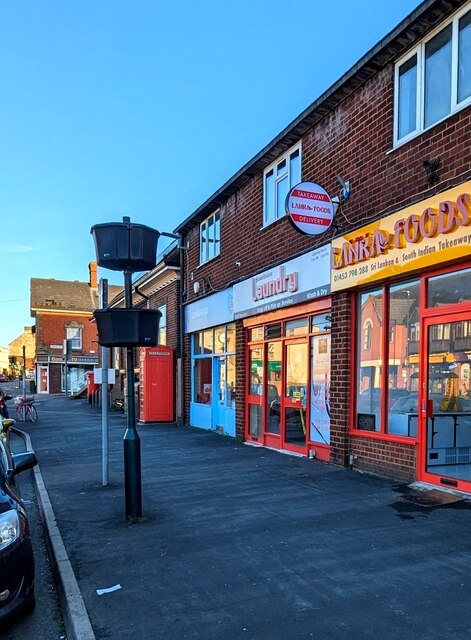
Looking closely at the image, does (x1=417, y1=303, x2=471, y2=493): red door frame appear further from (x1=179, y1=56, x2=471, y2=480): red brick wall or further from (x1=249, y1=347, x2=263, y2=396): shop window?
(x1=249, y1=347, x2=263, y2=396): shop window

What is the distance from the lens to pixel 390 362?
7719 mm

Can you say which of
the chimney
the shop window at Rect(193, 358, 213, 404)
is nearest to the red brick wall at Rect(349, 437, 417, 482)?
the shop window at Rect(193, 358, 213, 404)

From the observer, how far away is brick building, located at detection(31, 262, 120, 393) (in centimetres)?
4409

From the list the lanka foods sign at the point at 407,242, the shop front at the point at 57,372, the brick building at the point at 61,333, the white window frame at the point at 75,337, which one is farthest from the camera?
the white window frame at the point at 75,337

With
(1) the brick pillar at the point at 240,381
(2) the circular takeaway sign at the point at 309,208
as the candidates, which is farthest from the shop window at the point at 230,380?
(2) the circular takeaway sign at the point at 309,208

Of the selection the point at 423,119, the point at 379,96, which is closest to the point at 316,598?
the point at 423,119

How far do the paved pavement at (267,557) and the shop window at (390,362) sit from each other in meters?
0.90

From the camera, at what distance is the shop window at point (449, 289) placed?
21.0 feet

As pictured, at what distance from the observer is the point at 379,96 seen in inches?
304

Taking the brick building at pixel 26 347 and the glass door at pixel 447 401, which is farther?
the brick building at pixel 26 347

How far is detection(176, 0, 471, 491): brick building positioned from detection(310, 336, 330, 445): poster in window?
3 cm

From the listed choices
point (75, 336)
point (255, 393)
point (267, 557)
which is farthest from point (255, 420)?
point (75, 336)

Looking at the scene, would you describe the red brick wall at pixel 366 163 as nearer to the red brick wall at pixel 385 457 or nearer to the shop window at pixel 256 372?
the shop window at pixel 256 372

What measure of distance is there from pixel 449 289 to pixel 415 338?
35.9 inches
